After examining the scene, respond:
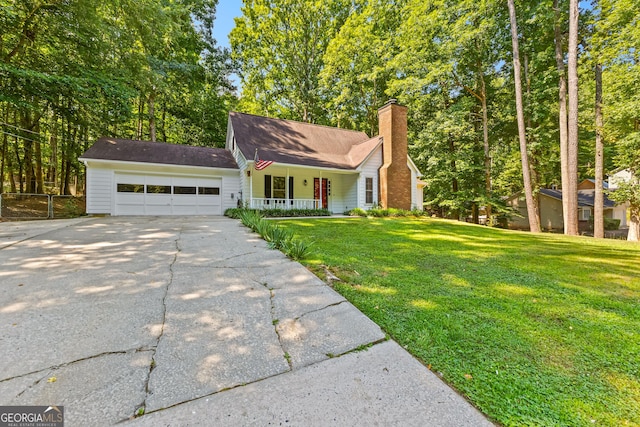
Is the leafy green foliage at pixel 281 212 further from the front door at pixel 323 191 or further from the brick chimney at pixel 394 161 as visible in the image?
the brick chimney at pixel 394 161

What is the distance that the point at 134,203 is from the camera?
41.1 feet

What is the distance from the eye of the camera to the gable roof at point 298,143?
13.6 m

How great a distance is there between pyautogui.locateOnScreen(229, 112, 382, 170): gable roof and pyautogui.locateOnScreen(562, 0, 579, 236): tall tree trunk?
8348 millimetres

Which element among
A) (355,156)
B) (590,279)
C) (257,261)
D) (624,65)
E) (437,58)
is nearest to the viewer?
(590,279)

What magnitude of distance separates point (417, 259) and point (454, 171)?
1601 cm

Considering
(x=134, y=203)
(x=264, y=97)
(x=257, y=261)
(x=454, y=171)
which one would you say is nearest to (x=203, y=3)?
(x=264, y=97)

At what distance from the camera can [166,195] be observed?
42.7 feet

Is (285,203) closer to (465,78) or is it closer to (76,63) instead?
(76,63)

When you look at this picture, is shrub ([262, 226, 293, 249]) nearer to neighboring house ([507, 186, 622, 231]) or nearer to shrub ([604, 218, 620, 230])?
neighboring house ([507, 186, 622, 231])

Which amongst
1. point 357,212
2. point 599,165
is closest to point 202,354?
point 357,212

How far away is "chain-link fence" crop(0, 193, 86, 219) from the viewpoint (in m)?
11.5

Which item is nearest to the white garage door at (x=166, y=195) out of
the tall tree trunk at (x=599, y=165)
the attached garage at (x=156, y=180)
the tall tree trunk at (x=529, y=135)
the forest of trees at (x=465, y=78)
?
the attached garage at (x=156, y=180)

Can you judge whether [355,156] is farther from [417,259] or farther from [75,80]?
[75,80]

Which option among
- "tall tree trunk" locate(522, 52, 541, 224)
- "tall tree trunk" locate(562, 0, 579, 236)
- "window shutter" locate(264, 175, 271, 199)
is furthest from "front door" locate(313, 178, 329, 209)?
"tall tree trunk" locate(522, 52, 541, 224)
